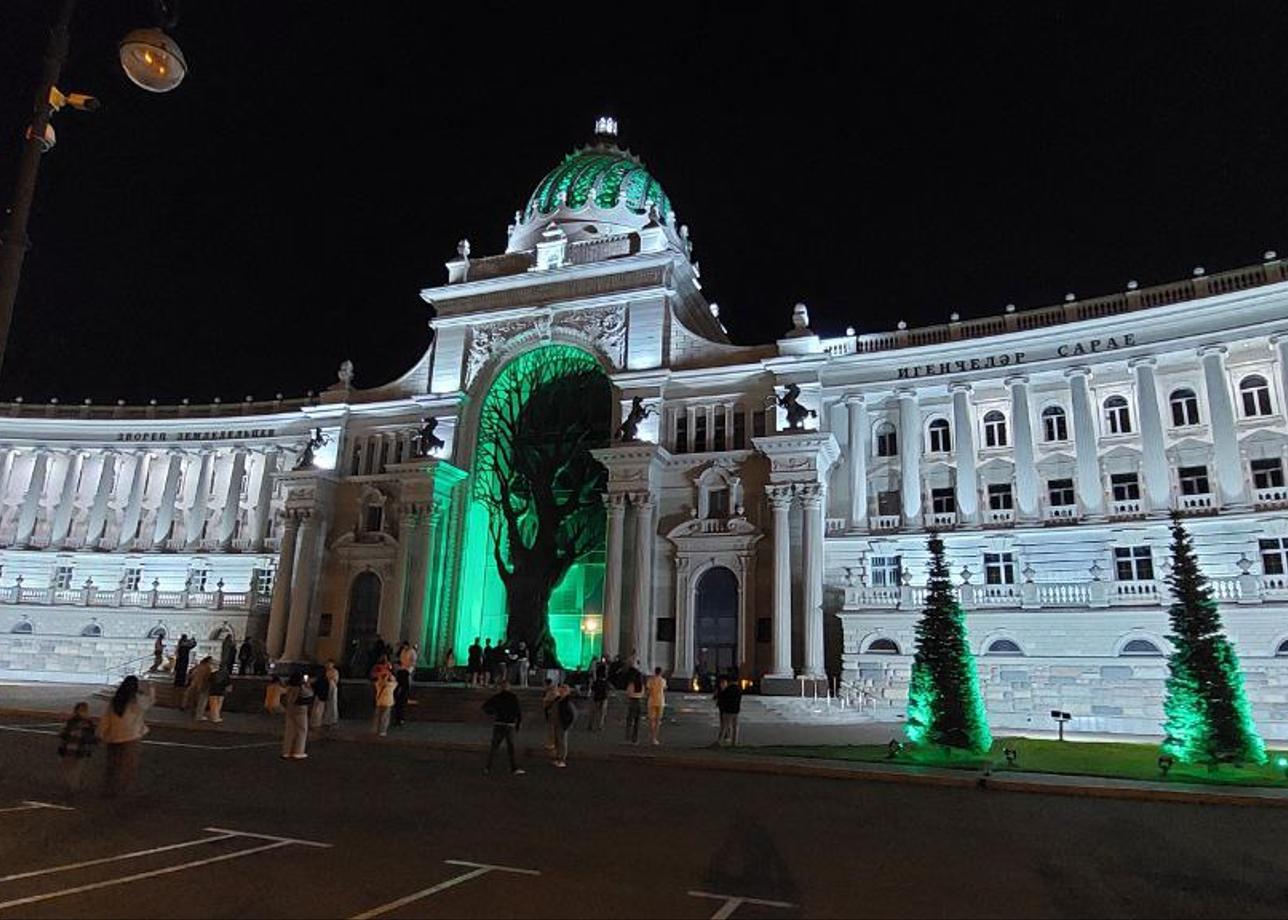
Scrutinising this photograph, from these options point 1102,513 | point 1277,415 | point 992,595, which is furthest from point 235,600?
point 1277,415

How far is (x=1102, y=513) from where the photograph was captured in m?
37.1

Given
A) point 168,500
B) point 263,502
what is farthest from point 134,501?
point 263,502

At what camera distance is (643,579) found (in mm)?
39812

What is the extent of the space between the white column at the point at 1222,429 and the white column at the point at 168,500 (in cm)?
6280

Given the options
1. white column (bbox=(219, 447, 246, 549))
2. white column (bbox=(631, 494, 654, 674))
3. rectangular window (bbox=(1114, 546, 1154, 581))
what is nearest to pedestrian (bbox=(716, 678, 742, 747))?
white column (bbox=(631, 494, 654, 674))

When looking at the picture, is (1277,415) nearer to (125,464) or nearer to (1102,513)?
(1102,513)

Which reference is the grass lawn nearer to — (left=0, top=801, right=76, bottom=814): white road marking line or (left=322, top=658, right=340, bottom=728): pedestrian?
(left=322, top=658, right=340, bottom=728): pedestrian

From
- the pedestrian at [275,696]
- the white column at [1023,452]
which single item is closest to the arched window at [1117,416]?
the white column at [1023,452]

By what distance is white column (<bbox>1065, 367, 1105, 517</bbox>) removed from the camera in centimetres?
3738

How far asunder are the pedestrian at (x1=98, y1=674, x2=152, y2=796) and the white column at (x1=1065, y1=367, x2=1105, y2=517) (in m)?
37.3

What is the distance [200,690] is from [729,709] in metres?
16.7

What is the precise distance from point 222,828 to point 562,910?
5.62m

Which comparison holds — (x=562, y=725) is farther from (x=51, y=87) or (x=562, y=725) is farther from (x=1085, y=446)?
(x=1085, y=446)

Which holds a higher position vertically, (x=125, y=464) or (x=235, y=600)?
(x=125, y=464)
